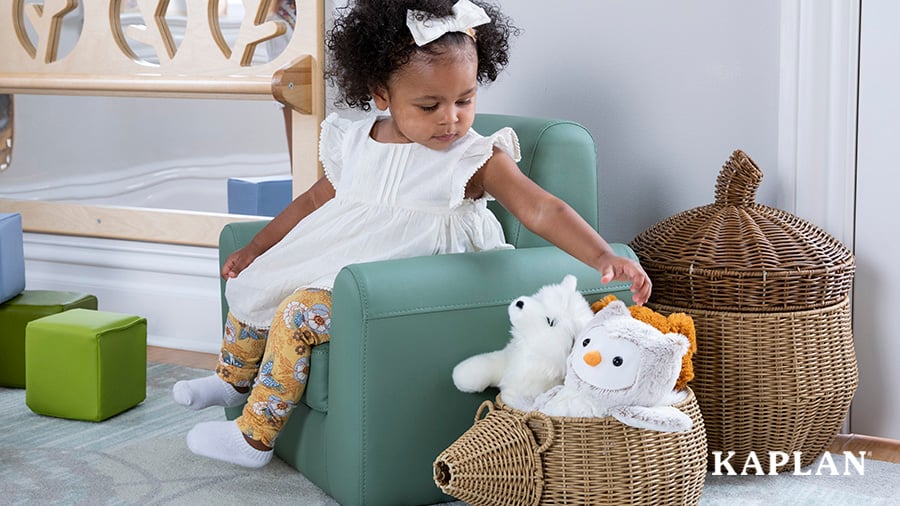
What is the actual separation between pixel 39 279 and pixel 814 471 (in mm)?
2252

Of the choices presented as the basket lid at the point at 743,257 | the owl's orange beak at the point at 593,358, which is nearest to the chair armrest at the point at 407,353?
the owl's orange beak at the point at 593,358

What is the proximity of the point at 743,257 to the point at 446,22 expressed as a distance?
0.66 metres

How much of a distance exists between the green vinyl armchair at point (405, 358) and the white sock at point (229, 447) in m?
0.10

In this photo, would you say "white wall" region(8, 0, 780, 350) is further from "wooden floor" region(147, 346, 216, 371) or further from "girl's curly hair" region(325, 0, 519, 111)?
"wooden floor" region(147, 346, 216, 371)

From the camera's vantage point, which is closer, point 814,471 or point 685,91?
point 814,471

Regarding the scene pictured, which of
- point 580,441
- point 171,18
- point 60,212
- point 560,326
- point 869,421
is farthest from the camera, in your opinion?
point 60,212

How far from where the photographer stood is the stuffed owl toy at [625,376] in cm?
157

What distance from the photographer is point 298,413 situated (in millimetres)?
1922

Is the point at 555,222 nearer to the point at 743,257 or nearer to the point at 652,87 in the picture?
the point at 743,257

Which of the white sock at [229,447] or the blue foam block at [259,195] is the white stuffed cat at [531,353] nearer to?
the white sock at [229,447]

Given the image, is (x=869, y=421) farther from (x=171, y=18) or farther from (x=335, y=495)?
(x=171, y=18)

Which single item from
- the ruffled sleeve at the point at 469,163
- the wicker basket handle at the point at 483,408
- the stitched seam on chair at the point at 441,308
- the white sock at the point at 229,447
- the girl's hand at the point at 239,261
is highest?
the ruffled sleeve at the point at 469,163

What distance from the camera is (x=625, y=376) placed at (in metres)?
1.56

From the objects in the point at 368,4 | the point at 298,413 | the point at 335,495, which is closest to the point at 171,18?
the point at 368,4
